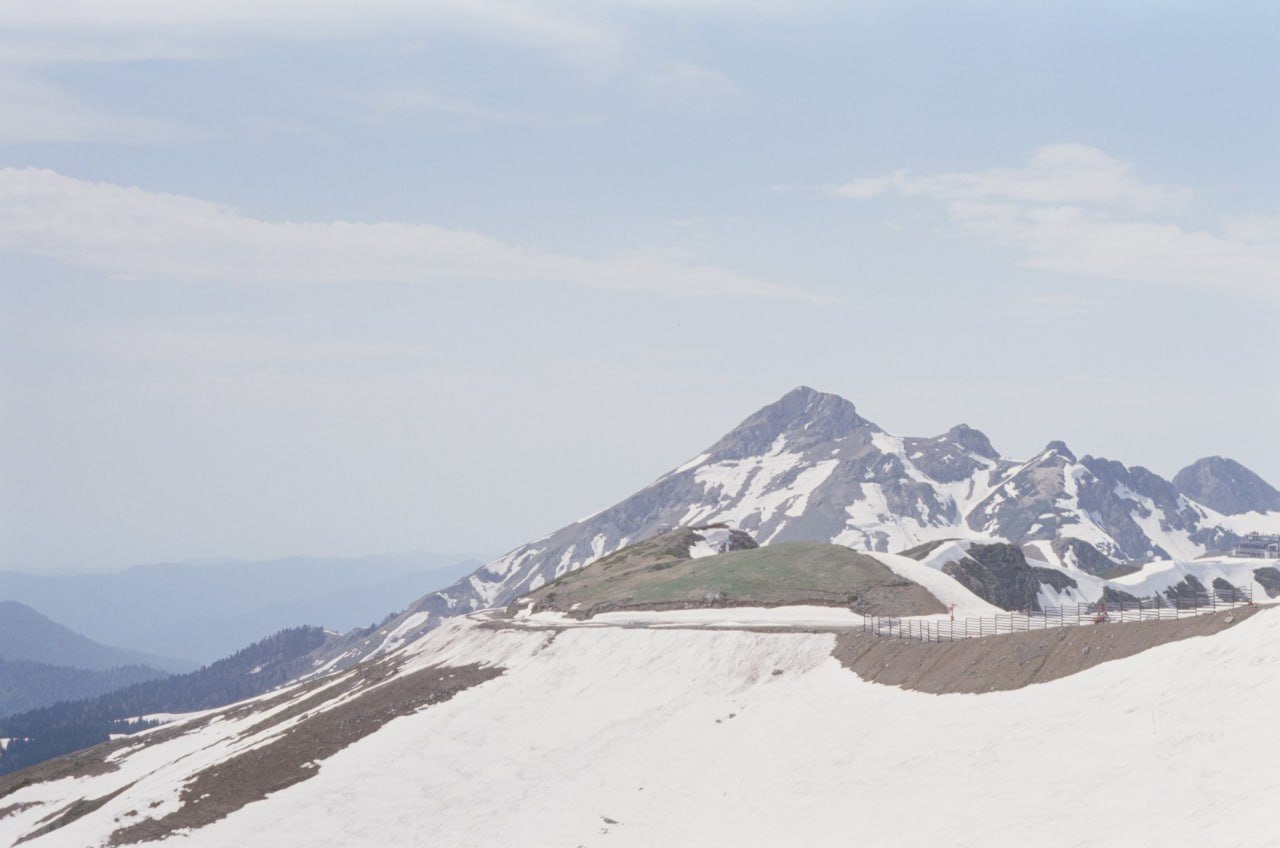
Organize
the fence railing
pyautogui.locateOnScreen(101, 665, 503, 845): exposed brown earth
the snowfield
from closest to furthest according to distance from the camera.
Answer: the snowfield, the fence railing, pyautogui.locateOnScreen(101, 665, 503, 845): exposed brown earth

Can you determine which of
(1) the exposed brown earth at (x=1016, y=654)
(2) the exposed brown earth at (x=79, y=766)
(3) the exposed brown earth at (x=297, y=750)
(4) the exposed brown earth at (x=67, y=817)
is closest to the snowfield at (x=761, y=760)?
(1) the exposed brown earth at (x=1016, y=654)

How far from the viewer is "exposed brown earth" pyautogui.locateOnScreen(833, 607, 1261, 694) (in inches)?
2016

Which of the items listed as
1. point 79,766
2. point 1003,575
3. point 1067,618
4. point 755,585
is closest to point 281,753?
point 755,585

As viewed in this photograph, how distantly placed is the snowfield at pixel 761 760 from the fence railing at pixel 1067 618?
474 cm

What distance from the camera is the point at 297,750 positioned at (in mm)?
74625

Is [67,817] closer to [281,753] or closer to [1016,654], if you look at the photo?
[281,753]

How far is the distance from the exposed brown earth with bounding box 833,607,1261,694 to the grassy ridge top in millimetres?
22246

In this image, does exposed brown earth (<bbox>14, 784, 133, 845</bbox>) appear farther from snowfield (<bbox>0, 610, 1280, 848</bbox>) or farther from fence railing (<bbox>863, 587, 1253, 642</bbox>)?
fence railing (<bbox>863, 587, 1253, 642</bbox>)

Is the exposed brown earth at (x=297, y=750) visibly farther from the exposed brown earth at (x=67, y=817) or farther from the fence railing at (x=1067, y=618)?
the fence railing at (x=1067, y=618)

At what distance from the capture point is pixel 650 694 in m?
76.4

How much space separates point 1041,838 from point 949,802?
6.79 metres

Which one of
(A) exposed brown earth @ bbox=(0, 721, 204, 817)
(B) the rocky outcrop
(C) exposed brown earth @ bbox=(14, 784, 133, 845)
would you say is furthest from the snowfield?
(B) the rocky outcrop

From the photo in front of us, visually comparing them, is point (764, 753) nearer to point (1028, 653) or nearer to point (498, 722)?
point (1028, 653)

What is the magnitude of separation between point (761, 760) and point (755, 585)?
138ft
